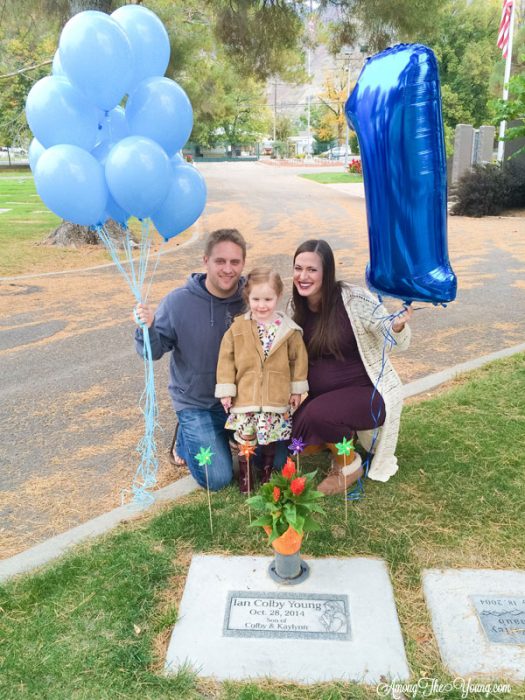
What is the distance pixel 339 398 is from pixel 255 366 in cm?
45

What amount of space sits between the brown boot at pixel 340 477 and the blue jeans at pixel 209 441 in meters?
0.50

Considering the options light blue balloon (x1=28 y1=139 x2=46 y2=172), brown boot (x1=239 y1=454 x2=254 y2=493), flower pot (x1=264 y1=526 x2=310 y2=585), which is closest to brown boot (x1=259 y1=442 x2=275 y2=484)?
brown boot (x1=239 y1=454 x2=254 y2=493)

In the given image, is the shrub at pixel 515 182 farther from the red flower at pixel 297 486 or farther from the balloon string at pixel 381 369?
the red flower at pixel 297 486

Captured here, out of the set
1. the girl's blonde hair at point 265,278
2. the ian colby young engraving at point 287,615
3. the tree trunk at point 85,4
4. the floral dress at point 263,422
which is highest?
the tree trunk at point 85,4

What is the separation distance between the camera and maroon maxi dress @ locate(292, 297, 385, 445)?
295 centimetres

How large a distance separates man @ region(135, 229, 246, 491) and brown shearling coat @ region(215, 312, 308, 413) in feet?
0.65

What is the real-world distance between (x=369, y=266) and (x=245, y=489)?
127 centimetres

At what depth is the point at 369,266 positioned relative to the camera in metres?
2.75

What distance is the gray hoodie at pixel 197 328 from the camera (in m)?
3.10

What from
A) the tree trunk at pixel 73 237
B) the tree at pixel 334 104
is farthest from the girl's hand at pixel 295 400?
Answer: the tree at pixel 334 104

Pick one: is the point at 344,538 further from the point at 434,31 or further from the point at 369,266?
the point at 434,31

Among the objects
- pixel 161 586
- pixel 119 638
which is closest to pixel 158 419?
pixel 161 586

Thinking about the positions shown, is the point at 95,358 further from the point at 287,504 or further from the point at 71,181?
the point at 287,504

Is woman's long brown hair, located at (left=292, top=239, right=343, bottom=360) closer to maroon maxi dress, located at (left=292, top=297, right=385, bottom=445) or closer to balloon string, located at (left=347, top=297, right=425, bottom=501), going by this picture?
maroon maxi dress, located at (left=292, top=297, right=385, bottom=445)
